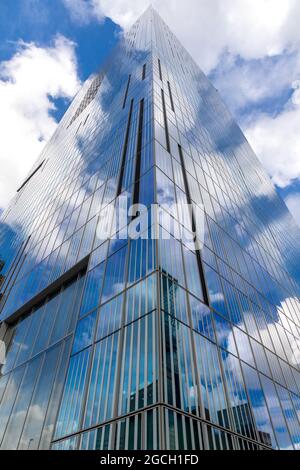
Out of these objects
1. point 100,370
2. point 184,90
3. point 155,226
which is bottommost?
point 100,370

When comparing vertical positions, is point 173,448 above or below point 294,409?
below

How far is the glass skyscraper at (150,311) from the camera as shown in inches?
379

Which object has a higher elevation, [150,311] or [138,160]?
[138,160]

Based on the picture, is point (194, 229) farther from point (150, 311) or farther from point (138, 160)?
point (150, 311)

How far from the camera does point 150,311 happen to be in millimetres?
10664

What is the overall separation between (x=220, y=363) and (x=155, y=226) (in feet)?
20.3

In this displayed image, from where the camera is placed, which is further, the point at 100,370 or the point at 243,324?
the point at 243,324

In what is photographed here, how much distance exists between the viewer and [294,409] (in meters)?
15.7

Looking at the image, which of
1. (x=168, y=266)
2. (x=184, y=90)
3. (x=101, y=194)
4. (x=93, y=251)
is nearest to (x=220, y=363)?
(x=168, y=266)

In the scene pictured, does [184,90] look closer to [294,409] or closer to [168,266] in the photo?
[168,266]

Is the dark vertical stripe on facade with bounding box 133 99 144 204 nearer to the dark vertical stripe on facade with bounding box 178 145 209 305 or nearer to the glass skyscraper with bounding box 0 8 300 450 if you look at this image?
the glass skyscraper with bounding box 0 8 300 450

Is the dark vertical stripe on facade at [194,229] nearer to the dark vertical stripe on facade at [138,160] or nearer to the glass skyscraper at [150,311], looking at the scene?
the glass skyscraper at [150,311]

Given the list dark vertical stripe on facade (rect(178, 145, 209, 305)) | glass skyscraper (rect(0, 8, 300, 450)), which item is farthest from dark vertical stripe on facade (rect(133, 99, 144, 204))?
dark vertical stripe on facade (rect(178, 145, 209, 305))

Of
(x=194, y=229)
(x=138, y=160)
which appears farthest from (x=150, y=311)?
(x=138, y=160)
